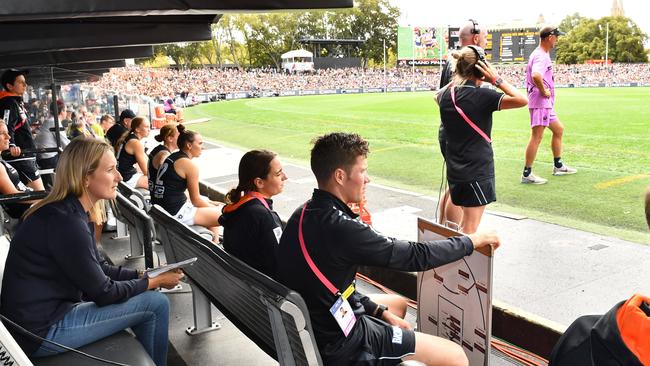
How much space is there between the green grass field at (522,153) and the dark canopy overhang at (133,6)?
4375 millimetres

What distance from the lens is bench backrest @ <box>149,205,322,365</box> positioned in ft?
7.59

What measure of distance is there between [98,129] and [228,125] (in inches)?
478

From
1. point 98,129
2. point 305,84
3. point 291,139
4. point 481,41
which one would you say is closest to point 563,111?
point 291,139

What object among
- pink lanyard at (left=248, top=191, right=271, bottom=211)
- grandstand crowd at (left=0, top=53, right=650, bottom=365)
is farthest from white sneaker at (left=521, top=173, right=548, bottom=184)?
pink lanyard at (left=248, top=191, right=271, bottom=211)

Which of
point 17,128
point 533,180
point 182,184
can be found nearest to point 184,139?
point 182,184

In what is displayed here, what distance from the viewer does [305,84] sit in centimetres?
7606

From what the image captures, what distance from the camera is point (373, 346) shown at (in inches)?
106

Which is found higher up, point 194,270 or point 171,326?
point 194,270

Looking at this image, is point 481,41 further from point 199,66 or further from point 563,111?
point 199,66

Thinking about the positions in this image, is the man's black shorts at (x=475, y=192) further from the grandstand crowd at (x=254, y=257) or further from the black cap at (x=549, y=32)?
the black cap at (x=549, y=32)

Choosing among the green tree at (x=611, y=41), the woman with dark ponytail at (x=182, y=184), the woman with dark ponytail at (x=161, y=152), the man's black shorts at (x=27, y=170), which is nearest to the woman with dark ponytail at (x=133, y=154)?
the man's black shorts at (x=27, y=170)

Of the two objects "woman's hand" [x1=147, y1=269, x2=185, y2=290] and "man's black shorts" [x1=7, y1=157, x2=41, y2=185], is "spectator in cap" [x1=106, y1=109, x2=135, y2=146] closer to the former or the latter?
"man's black shorts" [x1=7, y1=157, x2=41, y2=185]

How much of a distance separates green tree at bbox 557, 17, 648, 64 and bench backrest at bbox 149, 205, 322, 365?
7605cm

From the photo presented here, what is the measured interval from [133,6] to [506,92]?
2.74 meters
